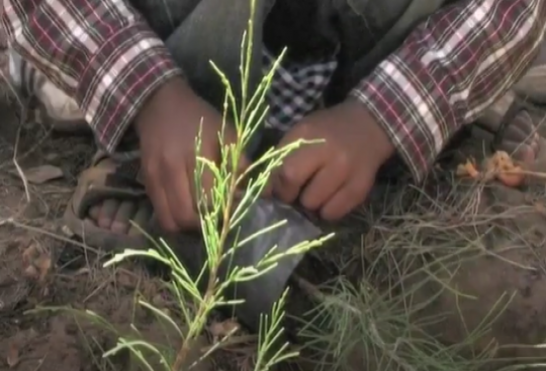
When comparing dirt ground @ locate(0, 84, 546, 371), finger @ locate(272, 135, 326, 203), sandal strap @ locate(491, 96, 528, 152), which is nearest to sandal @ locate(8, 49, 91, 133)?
dirt ground @ locate(0, 84, 546, 371)

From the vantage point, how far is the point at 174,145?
3.63ft

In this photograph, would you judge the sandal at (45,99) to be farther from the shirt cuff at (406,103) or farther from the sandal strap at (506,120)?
the sandal strap at (506,120)

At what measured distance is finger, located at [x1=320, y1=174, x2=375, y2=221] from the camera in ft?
3.76

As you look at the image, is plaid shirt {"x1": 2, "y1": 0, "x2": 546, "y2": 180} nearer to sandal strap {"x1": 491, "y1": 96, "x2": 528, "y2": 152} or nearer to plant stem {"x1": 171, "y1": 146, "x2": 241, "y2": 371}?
sandal strap {"x1": 491, "y1": 96, "x2": 528, "y2": 152}

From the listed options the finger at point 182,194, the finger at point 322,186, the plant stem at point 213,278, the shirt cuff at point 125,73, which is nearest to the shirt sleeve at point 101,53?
the shirt cuff at point 125,73

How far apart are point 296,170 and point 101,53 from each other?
0.98ft

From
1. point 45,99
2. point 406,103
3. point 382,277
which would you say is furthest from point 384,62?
point 45,99

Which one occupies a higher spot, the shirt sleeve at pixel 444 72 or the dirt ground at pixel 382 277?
the shirt sleeve at pixel 444 72

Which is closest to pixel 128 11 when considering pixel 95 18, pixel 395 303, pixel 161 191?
pixel 95 18

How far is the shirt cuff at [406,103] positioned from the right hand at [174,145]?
21 cm

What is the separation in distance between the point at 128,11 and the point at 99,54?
0.07 meters

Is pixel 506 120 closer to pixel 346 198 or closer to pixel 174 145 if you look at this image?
pixel 346 198

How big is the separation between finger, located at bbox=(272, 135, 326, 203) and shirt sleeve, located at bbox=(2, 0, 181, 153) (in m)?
0.19

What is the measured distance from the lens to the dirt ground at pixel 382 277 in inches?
45.2
